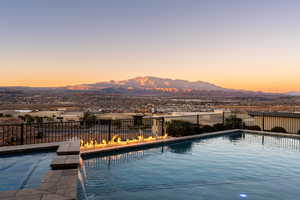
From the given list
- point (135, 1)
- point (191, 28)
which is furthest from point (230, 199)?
point (191, 28)

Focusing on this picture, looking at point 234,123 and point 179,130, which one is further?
point 234,123

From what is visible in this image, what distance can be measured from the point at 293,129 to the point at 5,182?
61.7ft

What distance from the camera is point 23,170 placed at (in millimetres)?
5926

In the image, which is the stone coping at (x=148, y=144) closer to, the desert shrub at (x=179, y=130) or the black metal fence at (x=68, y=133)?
the desert shrub at (x=179, y=130)

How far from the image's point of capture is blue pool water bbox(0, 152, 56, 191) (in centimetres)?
495

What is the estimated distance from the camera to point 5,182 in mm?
5055

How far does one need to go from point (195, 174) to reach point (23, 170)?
197 inches

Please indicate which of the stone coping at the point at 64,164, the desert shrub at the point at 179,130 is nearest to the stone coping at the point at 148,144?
the desert shrub at the point at 179,130

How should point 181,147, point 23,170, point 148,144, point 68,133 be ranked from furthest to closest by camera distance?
1. point 68,133
2. point 181,147
3. point 148,144
4. point 23,170

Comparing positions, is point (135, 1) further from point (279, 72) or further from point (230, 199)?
point (279, 72)

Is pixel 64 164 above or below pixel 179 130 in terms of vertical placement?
above

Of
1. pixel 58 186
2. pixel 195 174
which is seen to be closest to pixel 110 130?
pixel 195 174

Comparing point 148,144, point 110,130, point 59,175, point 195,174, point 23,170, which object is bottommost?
point 110,130

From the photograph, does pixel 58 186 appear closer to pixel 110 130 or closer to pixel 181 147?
pixel 181 147
